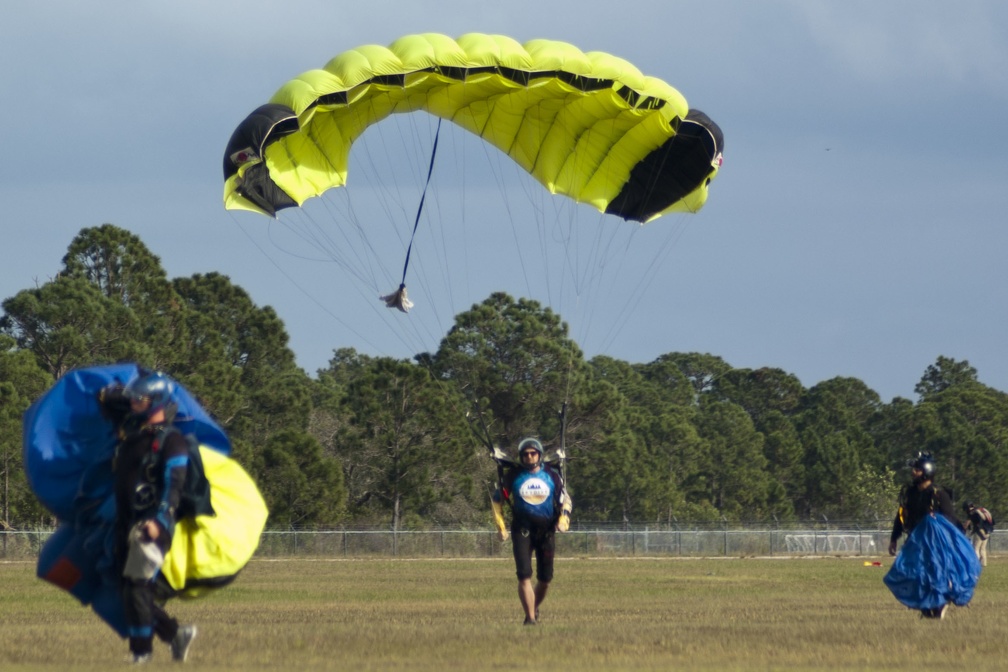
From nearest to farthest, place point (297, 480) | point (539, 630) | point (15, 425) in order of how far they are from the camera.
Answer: point (539, 630) → point (15, 425) → point (297, 480)

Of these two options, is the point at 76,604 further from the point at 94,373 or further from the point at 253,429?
the point at 253,429

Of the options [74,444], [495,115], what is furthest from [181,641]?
[495,115]

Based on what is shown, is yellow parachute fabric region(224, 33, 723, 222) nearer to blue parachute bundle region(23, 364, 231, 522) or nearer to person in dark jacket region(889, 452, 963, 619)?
person in dark jacket region(889, 452, 963, 619)

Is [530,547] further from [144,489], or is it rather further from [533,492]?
[144,489]

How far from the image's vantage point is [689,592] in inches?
779

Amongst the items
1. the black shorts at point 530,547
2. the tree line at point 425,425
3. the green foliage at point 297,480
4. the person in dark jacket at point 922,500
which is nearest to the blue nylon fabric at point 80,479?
the black shorts at point 530,547

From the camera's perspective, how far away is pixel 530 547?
42.7ft

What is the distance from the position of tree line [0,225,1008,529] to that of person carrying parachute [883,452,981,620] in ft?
55.2

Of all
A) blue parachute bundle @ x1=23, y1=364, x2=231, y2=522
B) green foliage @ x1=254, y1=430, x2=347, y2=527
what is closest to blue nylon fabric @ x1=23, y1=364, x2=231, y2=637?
blue parachute bundle @ x1=23, y1=364, x2=231, y2=522

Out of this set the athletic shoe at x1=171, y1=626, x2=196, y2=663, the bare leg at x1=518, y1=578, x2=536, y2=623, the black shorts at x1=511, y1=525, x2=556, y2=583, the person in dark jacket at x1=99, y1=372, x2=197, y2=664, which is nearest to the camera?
the person in dark jacket at x1=99, y1=372, x2=197, y2=664

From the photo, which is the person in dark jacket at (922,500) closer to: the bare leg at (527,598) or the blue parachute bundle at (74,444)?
the bare leg at (527,598)

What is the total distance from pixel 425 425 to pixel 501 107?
31.8m

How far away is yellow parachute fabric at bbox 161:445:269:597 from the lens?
920cm

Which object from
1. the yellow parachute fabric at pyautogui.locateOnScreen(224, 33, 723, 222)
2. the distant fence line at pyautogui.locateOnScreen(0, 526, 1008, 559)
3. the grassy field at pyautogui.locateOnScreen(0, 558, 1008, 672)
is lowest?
the distant fence line at pyautogui.locateOnScreen(0, 526, 1008, 559)
